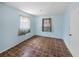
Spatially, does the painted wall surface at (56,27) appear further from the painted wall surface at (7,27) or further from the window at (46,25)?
the painted wall surface at (7,27)

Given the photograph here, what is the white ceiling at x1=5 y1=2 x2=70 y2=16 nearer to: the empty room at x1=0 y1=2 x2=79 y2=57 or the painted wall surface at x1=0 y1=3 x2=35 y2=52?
the empty room at x1=0 y1=2 x2=79 y2=57

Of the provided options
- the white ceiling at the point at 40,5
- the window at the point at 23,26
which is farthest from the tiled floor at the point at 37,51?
the white ceiling at the point at 40,5

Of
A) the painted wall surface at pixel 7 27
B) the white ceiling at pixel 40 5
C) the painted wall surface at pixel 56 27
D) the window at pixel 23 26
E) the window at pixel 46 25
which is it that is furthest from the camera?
the window at pixel 46 25

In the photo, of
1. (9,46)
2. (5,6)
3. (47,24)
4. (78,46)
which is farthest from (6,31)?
(47,24)

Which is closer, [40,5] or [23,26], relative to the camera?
[40,5]

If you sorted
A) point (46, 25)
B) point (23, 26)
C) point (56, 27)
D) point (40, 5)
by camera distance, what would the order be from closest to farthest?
1. point (40, 5)
2. point (23, 26)
3. point (56, 27)
4. point (46, 25)

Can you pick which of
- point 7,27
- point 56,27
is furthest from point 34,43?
point 56,27

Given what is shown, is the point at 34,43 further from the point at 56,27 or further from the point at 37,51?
the point at 56,27

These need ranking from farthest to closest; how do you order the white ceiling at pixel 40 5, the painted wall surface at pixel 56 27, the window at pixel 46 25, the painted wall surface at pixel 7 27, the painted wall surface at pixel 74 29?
the window at pixel 46 25, the painted wall surface at pixel 56 27, the painted wall surface at pixel 7 27, the white ceiling at pixel 40 5, the painted wall surface at pixel 74 29

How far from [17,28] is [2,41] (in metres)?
1.39

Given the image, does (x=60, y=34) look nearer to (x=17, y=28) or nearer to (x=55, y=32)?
(x=55, y=32)

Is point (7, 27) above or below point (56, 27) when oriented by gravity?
above

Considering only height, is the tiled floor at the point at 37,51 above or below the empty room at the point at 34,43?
below

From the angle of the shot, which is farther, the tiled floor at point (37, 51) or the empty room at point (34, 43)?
the tiled floor at point (37, 51)
